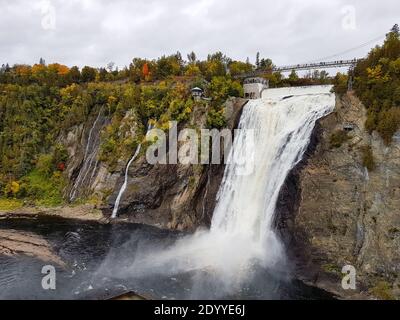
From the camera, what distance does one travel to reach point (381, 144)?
26.1 meters

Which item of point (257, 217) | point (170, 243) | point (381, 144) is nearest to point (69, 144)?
point (170, 243)

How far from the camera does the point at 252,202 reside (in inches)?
1287

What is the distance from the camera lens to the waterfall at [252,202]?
2806 centimetres

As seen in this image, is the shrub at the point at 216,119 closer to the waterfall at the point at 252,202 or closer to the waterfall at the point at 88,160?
the waterfall at the point at 252,202

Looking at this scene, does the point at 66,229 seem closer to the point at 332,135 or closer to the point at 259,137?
the point at 259,137

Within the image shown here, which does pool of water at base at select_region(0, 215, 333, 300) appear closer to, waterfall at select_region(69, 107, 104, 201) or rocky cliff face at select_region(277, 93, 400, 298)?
rocky cliff face at select_region(277, 93, 400, 298)

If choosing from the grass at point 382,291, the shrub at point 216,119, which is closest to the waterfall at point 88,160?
the shrub at point 216,119

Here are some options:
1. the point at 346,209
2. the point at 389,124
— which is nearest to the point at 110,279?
the point at 346,209

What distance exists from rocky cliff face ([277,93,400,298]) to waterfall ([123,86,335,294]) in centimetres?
123

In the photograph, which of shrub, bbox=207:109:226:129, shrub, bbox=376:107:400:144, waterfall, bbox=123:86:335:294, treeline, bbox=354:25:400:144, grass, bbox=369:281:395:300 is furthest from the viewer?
shrub, bbox=207:109:226:129

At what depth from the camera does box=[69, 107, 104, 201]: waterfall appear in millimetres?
44438

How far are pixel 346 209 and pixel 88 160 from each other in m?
30.4

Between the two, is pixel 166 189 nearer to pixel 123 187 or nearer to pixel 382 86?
pixel 123 187
